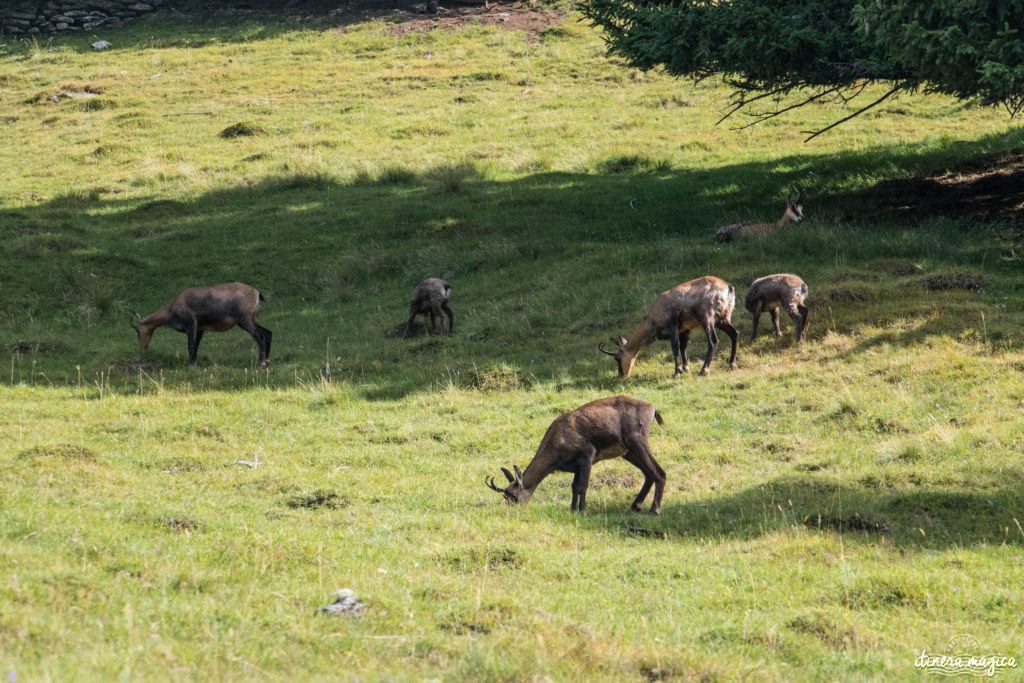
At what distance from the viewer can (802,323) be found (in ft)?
53.3

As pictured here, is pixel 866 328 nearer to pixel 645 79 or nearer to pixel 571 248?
pixel 571 248

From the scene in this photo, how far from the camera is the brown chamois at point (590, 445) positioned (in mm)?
10500

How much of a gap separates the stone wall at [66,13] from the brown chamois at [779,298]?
161 feet

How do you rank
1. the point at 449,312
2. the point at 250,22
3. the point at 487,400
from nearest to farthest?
1. the point at 487,400
2. the point at 449,312
3. the point at 250,22

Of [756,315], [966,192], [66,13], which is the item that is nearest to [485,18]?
[66,13]

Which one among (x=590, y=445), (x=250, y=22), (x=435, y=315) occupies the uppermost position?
(x=250, y=22)

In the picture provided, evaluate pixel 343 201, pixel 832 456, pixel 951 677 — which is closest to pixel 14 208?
pixel 343 201

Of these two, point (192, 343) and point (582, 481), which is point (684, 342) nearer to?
point (582, 481)

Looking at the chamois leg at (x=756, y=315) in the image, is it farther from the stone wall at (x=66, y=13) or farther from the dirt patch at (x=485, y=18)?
the stone wall at (x=66, y=13)

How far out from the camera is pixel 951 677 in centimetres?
602

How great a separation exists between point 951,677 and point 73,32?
189 ft

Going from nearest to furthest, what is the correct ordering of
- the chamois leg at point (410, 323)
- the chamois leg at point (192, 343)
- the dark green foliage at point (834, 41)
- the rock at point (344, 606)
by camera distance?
the rock at point (344, 606) → the dark green foliage at point (834, 41) → the chamois leg at point (192, 343) → the chamois leg at point (410, 323)

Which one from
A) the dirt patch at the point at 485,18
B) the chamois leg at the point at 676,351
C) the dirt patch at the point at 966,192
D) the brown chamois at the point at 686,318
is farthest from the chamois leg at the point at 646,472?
the dirt patch at the point at 485,18

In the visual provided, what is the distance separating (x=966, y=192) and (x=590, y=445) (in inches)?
687
